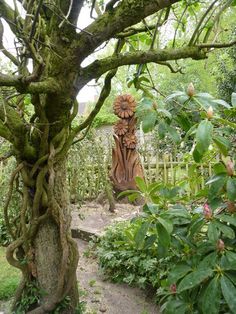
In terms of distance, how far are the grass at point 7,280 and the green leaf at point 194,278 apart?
7.33 feet

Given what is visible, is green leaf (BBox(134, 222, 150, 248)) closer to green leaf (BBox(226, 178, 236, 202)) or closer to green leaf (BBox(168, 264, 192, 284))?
green leaf (BBox(168, 264, 192, 284))

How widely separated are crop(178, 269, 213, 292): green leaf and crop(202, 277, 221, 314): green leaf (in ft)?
0.11

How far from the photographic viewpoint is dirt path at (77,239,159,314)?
281 cm

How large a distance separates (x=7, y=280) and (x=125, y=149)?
154 inches

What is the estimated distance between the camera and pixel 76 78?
1.68 meters

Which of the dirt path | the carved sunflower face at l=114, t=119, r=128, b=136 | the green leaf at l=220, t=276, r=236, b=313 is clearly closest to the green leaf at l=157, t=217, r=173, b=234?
the green leaf at l=220, t=276, r=236, b=313

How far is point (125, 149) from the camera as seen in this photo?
6703 mm

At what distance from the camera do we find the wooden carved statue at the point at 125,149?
258 inches

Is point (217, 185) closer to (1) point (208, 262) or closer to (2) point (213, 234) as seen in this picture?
(2) point (213, 234)

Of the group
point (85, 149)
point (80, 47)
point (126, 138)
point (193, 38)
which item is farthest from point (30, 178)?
point (126, 138)

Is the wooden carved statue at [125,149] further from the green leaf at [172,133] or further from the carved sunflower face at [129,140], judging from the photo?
the green leaf at [172,133]

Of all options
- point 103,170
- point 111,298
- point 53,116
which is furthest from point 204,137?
point 103,170

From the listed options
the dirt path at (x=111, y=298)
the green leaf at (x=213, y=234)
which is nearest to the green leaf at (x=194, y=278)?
the green leaf at (x=213, y=234)

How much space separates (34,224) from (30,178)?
0.28 m
